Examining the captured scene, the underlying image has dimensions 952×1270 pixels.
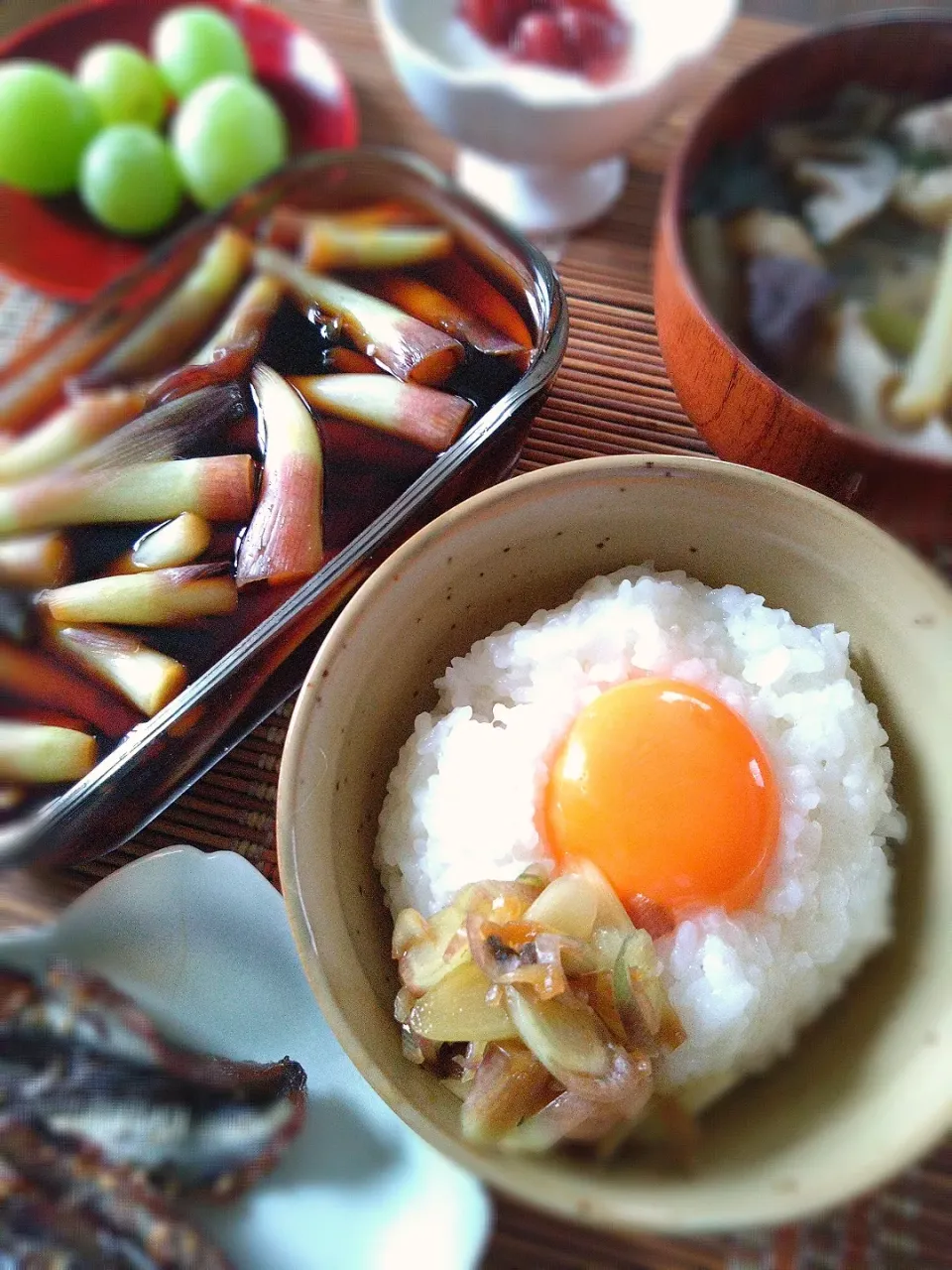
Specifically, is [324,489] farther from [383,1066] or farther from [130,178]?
[130,178]

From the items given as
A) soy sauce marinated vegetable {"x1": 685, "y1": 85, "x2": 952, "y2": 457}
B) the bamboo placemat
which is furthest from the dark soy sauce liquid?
Answer: soy sauce marinated vegetable {"x1": 685, "y1": 85, "x2": 952, "y2": 457}

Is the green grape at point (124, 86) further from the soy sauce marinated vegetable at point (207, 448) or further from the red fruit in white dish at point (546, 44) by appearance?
the red fruit in white dish at point (546, 44)

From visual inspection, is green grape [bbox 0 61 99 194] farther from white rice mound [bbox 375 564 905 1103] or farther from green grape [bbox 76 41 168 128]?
white rice mound [bbox 375 564 905 1103]

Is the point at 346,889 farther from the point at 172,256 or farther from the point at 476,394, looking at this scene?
the point at 172,256

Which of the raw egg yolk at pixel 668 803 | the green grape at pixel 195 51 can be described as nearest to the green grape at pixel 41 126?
the green grape at pixel 195 51

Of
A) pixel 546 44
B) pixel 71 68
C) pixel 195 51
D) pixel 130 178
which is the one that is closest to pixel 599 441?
pixel 546 44
